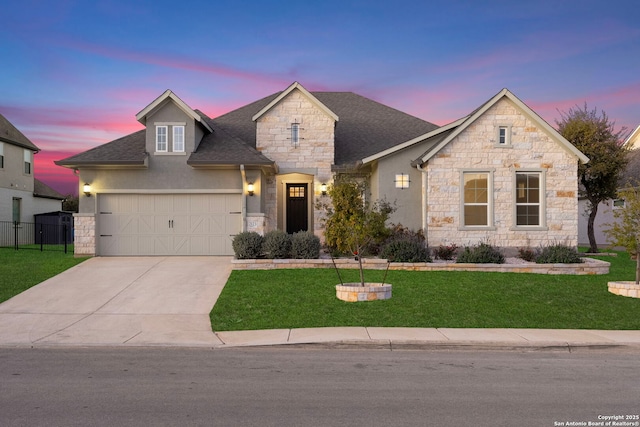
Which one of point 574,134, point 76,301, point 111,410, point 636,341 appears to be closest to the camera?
point 111,410

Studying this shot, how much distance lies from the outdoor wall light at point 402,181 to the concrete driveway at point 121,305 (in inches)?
265

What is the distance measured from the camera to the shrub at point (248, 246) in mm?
17438

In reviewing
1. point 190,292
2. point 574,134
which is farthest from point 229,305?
point 574,134

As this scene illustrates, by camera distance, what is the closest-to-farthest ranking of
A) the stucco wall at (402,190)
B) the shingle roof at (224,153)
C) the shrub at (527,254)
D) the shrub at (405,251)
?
the shrub at (405,251) < the shrub at (527,254) < the shingle roof at (224,153) < the stucco wall at (402,190)

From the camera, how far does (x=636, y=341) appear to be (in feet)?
32.6

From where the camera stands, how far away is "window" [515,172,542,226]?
768 inches

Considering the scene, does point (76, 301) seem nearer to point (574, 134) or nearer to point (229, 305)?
point (229, 305)

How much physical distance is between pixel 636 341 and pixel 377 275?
7325 millimetres

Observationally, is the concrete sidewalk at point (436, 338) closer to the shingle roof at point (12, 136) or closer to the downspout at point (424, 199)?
the downspout at point (424, 199)

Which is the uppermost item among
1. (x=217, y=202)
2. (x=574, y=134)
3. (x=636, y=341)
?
(x=574, y=134)

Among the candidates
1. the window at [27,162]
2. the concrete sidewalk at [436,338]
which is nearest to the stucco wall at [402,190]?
the concrete sidewalk at [436,338]

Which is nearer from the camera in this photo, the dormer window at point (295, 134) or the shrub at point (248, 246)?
the shrub at point (248, 246)

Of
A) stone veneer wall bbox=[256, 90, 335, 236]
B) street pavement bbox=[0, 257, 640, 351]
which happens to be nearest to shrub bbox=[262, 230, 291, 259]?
street pavement bbox=[0, 257, 640, 351]

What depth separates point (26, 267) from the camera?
17609 millimetres
